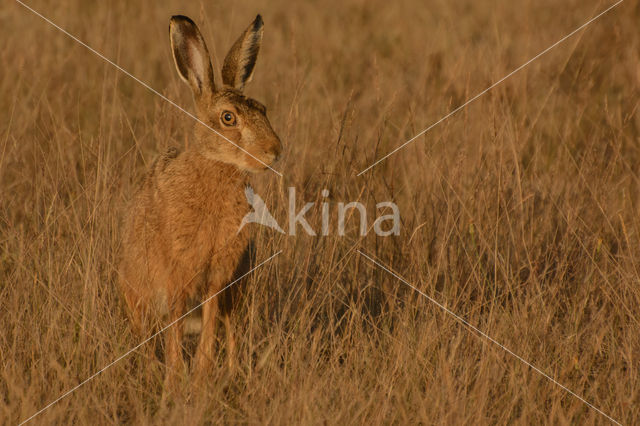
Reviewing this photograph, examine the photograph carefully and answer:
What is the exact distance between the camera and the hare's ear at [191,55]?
3943 mm

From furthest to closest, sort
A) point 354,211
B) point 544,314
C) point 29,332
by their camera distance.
Answer: 1. point 354,211
2. point 544,314
3. point 29,332

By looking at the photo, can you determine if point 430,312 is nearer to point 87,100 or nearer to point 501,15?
point 87,100

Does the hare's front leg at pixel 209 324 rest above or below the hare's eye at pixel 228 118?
below

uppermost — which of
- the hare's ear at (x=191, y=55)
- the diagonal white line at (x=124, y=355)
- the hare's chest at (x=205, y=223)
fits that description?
the hare's ear at (x=191, y=55)

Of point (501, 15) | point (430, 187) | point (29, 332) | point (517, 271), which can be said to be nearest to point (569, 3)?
point (501, 15)

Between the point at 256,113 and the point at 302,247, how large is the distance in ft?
2.96

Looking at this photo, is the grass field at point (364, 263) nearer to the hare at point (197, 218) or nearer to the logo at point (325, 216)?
the logo at point (325, 216)

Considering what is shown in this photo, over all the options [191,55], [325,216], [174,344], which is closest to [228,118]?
[191,55]

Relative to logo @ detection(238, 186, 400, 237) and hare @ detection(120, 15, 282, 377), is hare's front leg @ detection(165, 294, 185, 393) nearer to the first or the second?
hare @ detection(120, 15, 282, 377)

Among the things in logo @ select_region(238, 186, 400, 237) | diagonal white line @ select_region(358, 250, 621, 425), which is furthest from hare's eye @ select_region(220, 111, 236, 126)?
diagonal white line @ select_region(358, 250, 621, 425)

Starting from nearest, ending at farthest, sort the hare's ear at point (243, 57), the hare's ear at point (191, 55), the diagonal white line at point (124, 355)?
1. the diagonal white line at point (124, 355)
2. the hare's ear at point (191, 55)
3. the hare's ear at point (243, 57)

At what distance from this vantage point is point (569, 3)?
27.9ft

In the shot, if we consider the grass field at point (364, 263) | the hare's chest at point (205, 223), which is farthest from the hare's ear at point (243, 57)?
the hare's chest at point (205, 223)

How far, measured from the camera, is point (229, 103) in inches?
153
